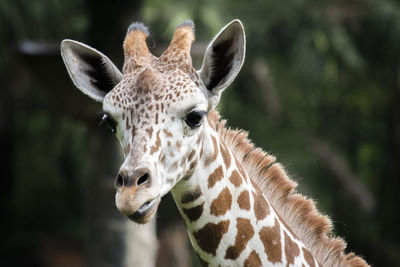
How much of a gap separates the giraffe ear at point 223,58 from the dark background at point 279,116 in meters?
9.43

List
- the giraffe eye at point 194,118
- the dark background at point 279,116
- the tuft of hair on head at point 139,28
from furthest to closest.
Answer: the dark background at point 279,116 < the tuft of hair on head at point 139,28 < the giraffe eye at point 194,118

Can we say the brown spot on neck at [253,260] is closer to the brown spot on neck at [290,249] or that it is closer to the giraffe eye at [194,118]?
the brown spot on neck at [290,249]

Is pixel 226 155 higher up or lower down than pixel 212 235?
higher up

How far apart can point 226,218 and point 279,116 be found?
642 inches

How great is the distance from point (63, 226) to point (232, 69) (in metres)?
17.4

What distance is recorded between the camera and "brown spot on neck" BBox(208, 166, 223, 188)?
13.9ft

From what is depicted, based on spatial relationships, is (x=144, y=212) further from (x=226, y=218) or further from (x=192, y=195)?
(x=226, y=218)

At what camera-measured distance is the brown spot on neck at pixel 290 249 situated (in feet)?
14.0

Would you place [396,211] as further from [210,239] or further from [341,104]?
[210,239]

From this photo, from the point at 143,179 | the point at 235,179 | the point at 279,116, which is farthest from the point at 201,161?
the point at 279,116

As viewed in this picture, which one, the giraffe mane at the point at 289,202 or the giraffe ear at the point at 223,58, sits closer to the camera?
the giraffe ear at the point at 223,58

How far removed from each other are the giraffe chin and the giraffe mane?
33.6 inches

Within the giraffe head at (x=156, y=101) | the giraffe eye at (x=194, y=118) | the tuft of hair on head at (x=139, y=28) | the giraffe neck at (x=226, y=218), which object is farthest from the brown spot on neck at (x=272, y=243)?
the tuft of hair on head at (x=139, y=28)

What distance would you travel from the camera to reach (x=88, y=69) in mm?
4539
